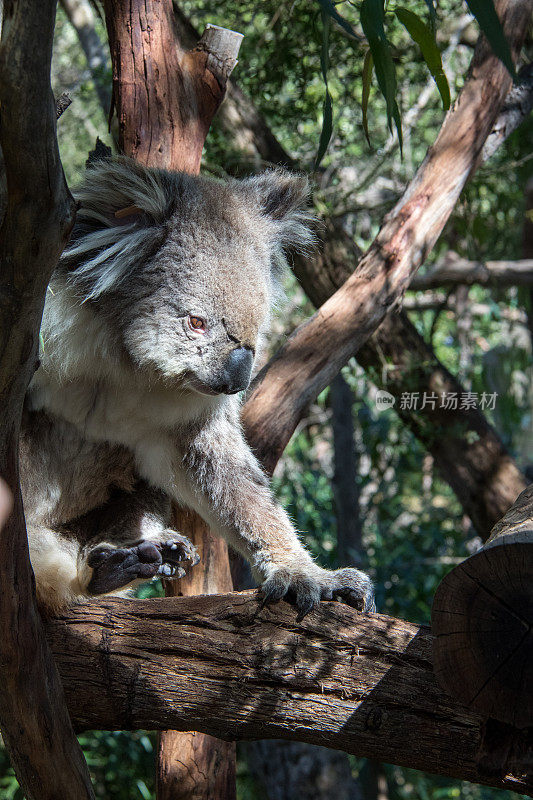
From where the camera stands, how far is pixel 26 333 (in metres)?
1.23

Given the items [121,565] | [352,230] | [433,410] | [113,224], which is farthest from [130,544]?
[352,230]

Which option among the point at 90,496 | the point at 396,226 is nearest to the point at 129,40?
the point at 396,226

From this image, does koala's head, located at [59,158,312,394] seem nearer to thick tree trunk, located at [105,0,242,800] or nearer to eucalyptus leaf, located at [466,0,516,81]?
thick tree trunk, located at [105,0,242,800]

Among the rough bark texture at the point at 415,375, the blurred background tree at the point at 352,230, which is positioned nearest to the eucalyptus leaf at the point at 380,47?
the blurred background tree at the point at 352,230

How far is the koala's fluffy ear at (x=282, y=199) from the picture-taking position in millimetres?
2404

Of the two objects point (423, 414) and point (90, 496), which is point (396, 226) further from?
point (90, 496)

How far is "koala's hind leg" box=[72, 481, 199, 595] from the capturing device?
206 centimetres

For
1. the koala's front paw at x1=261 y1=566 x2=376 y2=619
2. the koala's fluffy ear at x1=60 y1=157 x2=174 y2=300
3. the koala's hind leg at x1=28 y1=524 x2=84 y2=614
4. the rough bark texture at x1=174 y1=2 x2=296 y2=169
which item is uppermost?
the rough bark texture at x1=174 y1=2 x2=296 y2=169

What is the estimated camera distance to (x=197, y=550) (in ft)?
8.39

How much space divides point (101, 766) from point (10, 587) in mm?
3775

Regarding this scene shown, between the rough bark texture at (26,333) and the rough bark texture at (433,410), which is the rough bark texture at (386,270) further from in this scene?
the rough bark texture at (26,333)

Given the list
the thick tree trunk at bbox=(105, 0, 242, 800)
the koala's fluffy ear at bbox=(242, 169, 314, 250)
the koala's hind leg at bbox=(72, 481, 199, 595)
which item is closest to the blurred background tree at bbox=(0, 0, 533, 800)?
the thick tree trunk at bbox=(105, 0, 242, 800)

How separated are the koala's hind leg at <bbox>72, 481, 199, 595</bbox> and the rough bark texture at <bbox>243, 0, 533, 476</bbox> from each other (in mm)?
433

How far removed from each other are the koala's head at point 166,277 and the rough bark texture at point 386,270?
1.60 feet
